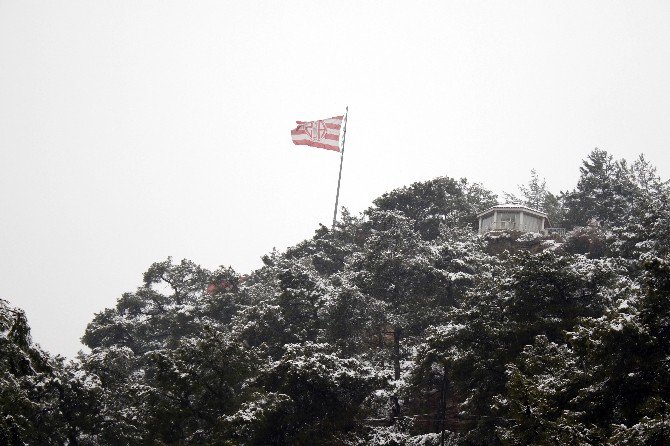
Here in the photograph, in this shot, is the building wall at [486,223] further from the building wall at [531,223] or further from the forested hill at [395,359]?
the forested hill at [395,359]

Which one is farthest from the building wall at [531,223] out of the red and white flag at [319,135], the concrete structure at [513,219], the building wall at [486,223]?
the red and white flag at [319,135]

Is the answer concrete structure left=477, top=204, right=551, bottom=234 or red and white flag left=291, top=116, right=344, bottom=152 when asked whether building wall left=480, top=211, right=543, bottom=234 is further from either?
red and white flag left=291, top=116, right=344, bottom=152

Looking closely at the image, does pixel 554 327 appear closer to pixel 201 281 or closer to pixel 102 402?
pixel 102 402

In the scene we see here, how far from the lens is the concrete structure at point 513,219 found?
4534 cm

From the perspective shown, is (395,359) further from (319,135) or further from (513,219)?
(319,135)

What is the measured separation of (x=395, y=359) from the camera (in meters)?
25.7

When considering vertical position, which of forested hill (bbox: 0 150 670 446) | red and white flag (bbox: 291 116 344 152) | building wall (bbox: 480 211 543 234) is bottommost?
forested hill (bbox: 0 150 670 446)

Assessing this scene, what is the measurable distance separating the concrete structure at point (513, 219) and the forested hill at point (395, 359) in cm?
715

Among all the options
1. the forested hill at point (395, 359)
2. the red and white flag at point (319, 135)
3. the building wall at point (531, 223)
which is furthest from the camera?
the red and white flag at point (319, 135)

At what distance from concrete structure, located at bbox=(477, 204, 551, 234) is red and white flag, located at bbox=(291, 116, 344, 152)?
14601mm

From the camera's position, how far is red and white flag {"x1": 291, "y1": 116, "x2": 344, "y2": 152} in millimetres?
48438

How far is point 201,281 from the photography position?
39.7 m

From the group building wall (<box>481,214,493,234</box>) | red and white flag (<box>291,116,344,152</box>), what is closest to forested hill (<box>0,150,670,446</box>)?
building wall (<box>481,214,493,234</box>)

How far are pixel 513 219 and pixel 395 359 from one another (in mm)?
24322
